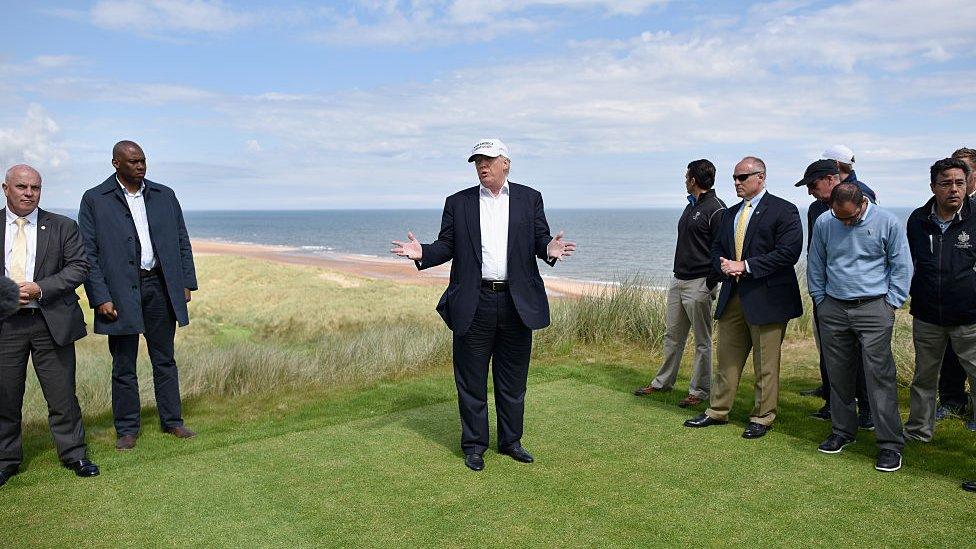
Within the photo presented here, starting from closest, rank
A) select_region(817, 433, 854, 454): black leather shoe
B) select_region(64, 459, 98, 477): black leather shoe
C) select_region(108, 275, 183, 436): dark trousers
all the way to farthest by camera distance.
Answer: select_region(64, 459, 98, 477): black leather shoe
select_region(817, 433, 854, 454): black leather shoe
select_region(108, 275, 183, 436): dark trousers

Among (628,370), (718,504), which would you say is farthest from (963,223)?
(628,370)

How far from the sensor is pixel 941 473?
446 centimetres

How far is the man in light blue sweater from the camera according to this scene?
15.0ft

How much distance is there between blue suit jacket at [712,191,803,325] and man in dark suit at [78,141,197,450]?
13.4ft

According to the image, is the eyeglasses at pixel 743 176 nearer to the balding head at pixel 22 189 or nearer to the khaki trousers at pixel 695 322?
the khaki trousers at pixel 695 322

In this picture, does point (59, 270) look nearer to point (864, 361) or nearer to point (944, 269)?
point (864, 361)

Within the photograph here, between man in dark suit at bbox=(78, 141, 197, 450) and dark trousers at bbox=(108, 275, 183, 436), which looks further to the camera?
dark trousers at bbox=(108, 275, 183, 436)

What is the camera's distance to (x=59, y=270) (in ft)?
15.1

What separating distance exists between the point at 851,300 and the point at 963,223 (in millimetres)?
798

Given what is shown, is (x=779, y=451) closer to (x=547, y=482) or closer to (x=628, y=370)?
(x=547, y=482)

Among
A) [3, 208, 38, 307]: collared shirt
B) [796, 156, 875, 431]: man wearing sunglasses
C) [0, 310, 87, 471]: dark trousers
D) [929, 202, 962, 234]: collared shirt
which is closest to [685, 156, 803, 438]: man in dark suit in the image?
[796, 156, 875, 431]: man wearing sunglasses

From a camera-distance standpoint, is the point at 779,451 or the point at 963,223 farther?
the point at 779,451

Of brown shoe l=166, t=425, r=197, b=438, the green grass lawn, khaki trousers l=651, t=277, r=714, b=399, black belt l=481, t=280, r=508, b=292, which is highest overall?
black belt l=481, t=280, r=508, b=292

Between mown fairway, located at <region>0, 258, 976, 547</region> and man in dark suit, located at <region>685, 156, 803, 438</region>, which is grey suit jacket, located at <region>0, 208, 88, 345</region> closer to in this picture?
mown fairway, located at <region>0, 258, 976, 547</region>
